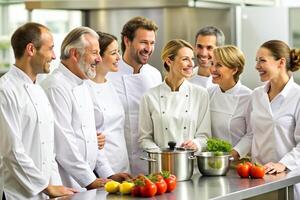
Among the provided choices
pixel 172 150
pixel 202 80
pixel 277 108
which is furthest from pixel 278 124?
pixel 202 80

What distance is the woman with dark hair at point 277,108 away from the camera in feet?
14.5

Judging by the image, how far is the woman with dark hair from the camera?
4.41 metres

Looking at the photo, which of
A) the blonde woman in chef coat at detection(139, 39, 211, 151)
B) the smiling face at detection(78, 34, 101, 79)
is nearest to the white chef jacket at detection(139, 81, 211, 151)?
the blonde woman in chef coat at detection(139, 39, 211, 151)

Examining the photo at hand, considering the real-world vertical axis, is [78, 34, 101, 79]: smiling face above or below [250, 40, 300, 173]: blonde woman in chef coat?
above

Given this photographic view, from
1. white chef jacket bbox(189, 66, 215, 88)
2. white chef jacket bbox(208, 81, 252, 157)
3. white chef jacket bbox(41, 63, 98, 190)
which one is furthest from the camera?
white chef jacket bbox(189, 66, 215, 88)

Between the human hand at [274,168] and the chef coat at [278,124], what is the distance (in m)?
0.03

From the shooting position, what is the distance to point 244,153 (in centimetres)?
456

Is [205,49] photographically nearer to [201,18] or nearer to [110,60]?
[110,60]

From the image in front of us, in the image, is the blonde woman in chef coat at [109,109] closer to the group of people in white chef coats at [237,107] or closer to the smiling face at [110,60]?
the smiling face at [110,60]

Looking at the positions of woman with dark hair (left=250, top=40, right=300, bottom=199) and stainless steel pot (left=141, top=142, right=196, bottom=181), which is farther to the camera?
woman with dark hair (left=250, top=40, right=300, bottom=199)

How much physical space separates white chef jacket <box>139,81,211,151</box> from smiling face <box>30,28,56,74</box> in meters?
0.80

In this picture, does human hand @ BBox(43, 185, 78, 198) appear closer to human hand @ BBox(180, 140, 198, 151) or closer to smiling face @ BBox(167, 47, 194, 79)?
human hand @ BBox(180, 140, 198, 151)

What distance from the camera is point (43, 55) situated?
3959mm

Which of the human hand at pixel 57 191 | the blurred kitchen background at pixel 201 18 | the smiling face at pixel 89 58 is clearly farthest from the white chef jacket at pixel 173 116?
the blurred kitchen background at pixel 201 18
